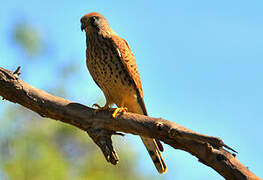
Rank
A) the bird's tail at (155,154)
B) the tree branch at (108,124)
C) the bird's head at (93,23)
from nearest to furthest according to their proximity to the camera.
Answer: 1. the tree branch at (108,124)
2. the bird's tail at (155,154)
3. the bird's head at (93,23)

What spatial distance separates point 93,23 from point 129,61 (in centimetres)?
71

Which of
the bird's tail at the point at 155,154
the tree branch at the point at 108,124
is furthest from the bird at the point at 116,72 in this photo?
the tree branch at the point at 108,124

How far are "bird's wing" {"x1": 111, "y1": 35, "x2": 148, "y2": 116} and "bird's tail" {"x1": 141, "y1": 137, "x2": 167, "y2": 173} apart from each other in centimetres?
40

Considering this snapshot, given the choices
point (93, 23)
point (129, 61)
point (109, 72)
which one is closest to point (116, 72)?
point (109, 72)

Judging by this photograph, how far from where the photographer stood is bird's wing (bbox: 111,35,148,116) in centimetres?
459

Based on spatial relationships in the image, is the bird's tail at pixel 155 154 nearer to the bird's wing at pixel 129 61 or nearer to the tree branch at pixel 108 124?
the bird's wing at pixel 129 61

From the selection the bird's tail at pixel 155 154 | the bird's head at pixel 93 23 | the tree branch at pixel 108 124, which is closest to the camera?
the tree branch at pixel 108 124

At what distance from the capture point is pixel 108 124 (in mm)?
3875

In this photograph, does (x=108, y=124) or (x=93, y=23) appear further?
(x=93, y=23)

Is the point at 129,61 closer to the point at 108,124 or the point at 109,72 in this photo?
the point at 109,72

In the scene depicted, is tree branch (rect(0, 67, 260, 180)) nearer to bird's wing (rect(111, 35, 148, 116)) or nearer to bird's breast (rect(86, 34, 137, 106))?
bird's breast (rect(86, 34, 137, 106))

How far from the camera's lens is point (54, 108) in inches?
153

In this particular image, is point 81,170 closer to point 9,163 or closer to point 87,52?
point 9,163

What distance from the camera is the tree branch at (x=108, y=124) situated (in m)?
3.26
